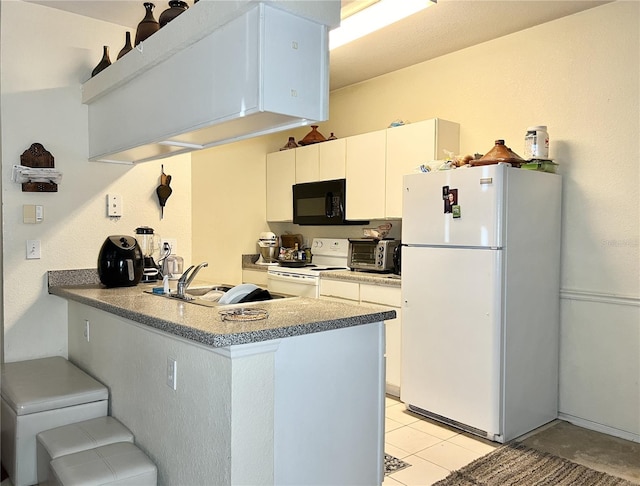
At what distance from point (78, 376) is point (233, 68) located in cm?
188

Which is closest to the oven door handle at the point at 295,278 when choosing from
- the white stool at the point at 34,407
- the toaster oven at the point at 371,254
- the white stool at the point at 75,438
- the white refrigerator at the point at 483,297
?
the toaster oven at the point at 371,254

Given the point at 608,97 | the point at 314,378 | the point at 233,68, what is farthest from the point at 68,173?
the point at 608,97

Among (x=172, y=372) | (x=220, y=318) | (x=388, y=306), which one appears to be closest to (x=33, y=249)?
(x=172, y=372)

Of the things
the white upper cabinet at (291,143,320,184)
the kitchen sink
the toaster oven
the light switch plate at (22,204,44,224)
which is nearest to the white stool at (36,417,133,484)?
the kitchen sink

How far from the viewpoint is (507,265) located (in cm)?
294

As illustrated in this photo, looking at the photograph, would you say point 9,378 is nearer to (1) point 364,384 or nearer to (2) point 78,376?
(2) point 78,376

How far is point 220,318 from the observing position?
75.7 inches

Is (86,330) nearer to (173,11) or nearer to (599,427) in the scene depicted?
(173,11)

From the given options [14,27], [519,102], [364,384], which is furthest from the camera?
[519,102]

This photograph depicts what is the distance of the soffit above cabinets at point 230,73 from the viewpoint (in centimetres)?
180

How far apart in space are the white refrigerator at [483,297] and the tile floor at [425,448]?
97 millimetres

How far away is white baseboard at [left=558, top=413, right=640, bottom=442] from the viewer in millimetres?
3020

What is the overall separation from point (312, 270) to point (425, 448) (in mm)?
1866

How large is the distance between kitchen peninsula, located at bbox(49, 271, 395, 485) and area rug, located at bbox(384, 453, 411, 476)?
19.5 inches
